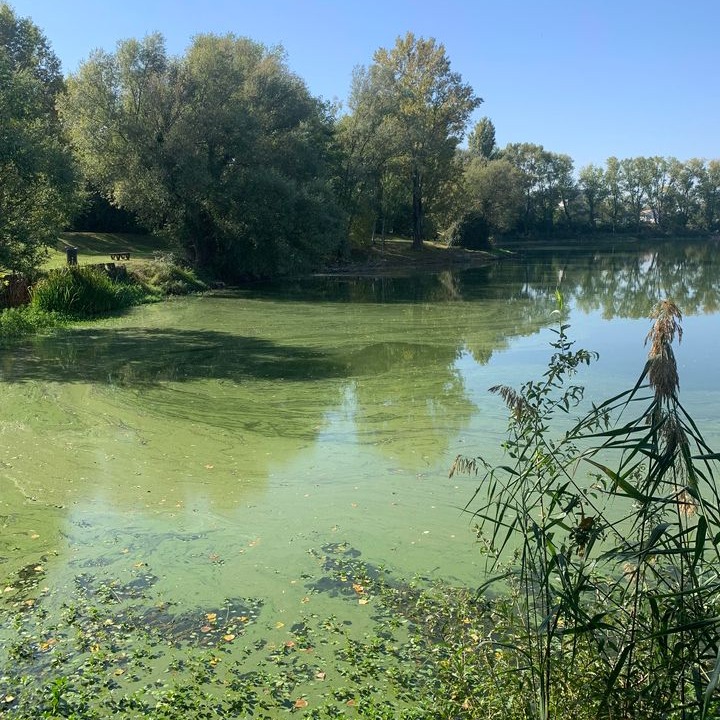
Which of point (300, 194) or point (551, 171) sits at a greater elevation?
point (551, 171)

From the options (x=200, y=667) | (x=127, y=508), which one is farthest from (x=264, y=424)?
(x=200, y=667)

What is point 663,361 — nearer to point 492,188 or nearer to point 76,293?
point 76,293

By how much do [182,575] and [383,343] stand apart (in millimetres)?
11154

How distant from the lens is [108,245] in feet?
103

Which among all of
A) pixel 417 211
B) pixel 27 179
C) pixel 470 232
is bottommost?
pixel 27 179

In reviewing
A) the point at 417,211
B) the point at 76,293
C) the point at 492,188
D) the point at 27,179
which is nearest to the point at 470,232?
the point at 492,188

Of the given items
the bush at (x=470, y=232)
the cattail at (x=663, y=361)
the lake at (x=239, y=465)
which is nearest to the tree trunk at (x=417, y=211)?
the bush at (x=470, y=232)

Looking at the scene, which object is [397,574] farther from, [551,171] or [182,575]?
[551,171]

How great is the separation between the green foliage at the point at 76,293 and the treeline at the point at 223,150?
1200mm

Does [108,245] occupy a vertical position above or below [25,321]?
above

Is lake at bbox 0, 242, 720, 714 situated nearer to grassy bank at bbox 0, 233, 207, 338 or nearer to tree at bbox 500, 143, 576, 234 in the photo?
grassy bank at bbox 0, 233, 207, 338

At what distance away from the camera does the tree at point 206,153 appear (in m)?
25.4

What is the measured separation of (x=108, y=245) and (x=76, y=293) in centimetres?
1368

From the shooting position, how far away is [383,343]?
1614cm
